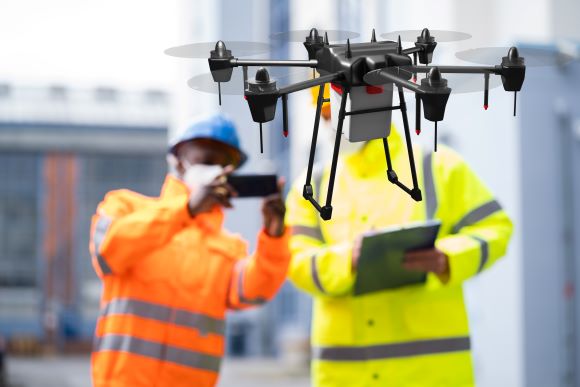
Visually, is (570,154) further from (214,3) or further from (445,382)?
(214,3)

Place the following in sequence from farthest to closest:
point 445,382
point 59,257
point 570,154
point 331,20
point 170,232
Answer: point 59,257
point 331,20
point 570,154
point 170,232
point 445,382

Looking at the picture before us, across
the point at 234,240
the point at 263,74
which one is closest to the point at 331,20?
the point at 234,240

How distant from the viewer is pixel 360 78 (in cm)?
210

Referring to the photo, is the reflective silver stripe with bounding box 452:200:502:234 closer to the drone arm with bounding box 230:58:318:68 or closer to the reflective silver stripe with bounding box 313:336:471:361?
the reflective silver stripe with bounding box 313:336:471:361

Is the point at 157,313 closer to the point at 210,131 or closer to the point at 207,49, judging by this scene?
the point at 210,131

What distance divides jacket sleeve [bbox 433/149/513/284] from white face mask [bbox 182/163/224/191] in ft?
2.73

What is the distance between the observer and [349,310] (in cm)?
348

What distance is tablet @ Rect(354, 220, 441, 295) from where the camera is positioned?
3217 mm

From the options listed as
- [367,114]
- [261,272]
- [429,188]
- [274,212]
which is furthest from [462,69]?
[261,272]

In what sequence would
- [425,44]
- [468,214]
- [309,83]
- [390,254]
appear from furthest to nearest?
[468,214], [390,254], [425,44], [309,83]

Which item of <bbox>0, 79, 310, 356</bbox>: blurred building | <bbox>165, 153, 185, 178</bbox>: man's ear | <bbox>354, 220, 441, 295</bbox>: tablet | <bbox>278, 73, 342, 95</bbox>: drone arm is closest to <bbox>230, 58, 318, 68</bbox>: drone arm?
<bbox>278, 73, 342, 95</bbox>: drone arm

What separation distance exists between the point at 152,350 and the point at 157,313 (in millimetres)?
136

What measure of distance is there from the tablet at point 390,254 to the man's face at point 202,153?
2.74ft

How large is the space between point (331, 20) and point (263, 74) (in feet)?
29.3
